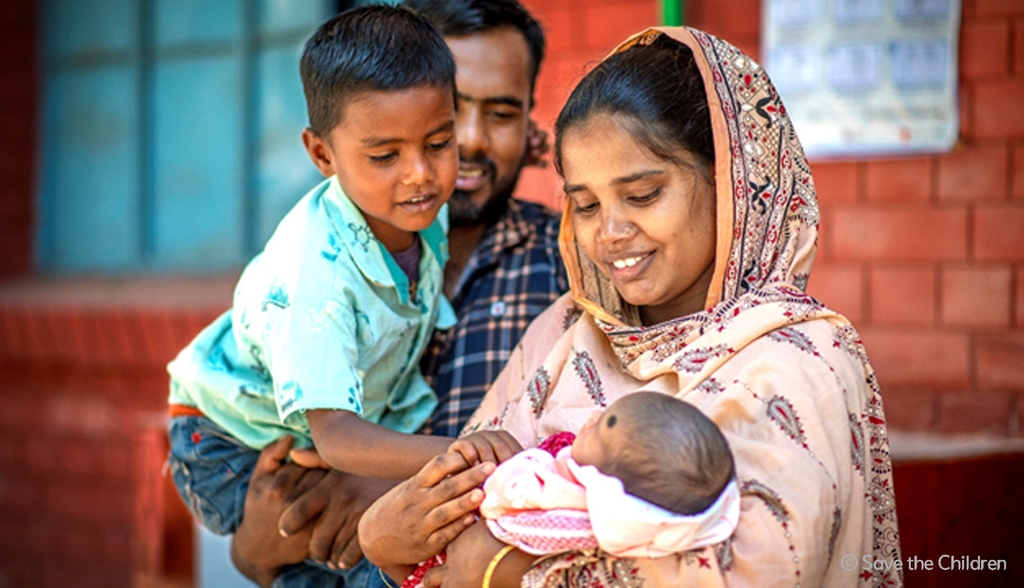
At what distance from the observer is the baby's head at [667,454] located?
1697mm

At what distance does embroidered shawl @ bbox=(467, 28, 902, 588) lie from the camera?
1.80 meters

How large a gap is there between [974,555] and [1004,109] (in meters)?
1.40

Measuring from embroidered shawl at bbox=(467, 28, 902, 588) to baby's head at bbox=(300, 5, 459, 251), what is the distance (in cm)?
34

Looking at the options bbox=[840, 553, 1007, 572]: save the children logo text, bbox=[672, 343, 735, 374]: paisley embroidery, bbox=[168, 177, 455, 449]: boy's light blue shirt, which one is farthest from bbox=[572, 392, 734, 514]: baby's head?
bbox=[840, 553, 1007, 572]: save the children logo text

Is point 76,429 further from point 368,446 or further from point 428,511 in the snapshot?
point 428,511

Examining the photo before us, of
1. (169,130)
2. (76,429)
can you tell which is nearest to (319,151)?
(169,130)

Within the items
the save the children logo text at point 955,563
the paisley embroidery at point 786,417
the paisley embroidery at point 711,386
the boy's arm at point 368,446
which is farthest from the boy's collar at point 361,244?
the save the children logo text at point 955,563

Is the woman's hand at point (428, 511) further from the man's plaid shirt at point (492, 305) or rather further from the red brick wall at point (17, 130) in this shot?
the red brick wall at point (17, 130)

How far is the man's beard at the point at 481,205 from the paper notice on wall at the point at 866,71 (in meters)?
1.35

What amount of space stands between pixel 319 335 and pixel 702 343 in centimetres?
81

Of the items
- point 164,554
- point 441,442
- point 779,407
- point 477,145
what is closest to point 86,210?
point 164,554

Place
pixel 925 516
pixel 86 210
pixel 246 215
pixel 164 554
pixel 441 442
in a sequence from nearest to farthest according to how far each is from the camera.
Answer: pixel 441 442 < pixel 925 516 < pixel 164 554 < pixel 246 215 < pixel 86 210

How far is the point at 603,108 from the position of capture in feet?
7.24

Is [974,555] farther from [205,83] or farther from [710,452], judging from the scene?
[205,83]
